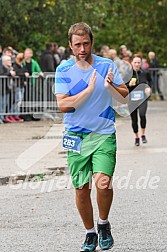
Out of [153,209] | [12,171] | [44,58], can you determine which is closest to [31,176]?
[12,171]

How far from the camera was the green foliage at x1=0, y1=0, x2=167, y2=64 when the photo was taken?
2756cm

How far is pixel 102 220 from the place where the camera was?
7.73m

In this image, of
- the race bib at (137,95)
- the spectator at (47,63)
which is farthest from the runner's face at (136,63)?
the spectator at (47,63)

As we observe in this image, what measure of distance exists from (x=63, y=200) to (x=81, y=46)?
3.48m

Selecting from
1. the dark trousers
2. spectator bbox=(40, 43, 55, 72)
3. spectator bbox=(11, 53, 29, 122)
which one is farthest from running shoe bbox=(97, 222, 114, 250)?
spectator bbox=(40, 43, 55, 72)

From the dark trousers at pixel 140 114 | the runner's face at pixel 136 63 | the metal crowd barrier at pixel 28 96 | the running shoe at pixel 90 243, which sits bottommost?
the metal crowd barrier at pixel 28 96

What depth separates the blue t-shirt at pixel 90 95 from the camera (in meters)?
7.56

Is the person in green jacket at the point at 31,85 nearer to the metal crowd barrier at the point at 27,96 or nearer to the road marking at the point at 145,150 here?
the metal crowd barrier at the point at 27,96

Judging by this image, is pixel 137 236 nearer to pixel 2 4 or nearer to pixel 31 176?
pixel 31 176

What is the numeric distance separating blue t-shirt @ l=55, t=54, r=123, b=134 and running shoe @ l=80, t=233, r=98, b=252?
932 millimetres

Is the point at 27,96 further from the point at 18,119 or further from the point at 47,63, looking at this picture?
the point at 47,63

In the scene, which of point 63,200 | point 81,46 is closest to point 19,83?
point 63,200

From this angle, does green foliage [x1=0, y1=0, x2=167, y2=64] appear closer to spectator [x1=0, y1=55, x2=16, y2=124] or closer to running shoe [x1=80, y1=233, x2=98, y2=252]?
spectator [x1=0, y1=55, x2=16, y2=124]

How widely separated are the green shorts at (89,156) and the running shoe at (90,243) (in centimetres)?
48
